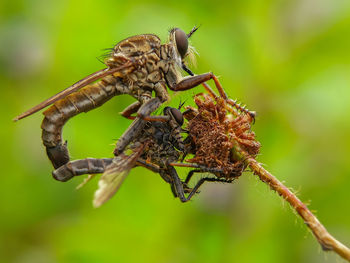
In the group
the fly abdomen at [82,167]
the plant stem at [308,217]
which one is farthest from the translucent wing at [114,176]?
the plant stem at [308,217]

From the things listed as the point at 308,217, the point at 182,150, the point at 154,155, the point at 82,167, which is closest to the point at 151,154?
the point at 154,155

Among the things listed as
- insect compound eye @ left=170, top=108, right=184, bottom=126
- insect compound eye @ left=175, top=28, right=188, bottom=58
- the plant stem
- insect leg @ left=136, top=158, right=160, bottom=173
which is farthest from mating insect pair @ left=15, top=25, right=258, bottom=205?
the plant stem

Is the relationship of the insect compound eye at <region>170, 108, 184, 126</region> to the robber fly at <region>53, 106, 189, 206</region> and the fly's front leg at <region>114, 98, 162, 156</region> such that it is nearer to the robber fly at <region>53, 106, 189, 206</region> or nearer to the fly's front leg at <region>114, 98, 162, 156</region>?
the robber fly at <region>53, 106, 189, 206</region>

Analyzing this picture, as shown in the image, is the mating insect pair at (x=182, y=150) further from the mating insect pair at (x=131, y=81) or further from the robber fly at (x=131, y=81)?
the robber fly at (x=131, y=81)

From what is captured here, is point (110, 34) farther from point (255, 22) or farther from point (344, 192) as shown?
point (344, 192)

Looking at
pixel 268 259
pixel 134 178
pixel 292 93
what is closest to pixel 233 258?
pixel 268 259

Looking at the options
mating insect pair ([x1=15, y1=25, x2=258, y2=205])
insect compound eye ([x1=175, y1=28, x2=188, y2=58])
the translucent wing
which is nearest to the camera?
the translucent wing

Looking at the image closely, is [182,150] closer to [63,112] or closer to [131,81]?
[131,81]
